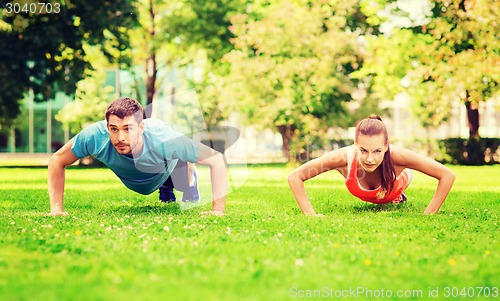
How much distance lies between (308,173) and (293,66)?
69.8 ft

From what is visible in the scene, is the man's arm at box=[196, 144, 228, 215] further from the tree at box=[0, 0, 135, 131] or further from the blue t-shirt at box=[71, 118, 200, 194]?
the tree at box=[0, 0, 135, 131]

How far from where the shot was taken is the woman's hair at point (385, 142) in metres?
8.38

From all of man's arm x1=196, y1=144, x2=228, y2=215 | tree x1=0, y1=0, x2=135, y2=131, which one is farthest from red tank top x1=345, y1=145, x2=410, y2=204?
tree x1=0, y1=0, x2=135, y2=131

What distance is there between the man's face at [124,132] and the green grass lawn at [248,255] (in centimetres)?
101

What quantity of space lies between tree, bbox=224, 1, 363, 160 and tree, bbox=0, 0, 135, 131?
666 centimetres

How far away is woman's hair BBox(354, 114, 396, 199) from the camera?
8.38 m

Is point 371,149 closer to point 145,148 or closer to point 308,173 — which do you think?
point 308,173

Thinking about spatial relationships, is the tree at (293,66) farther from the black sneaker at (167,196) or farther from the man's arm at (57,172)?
the man's arm at (57,172)

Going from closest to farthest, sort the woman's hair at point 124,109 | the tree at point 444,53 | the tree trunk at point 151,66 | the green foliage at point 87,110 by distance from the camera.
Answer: the woman's hair at point 124,109 → the tree at point 444,53 → the green foliage at point 87,110 → the tree trunk at point 151,66

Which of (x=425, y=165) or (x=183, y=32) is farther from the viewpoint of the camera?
(x=183, y=32)

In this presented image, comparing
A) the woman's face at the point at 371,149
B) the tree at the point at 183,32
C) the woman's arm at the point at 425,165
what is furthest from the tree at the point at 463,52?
the woman's face at the point at 371,149

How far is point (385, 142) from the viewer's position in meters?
8.49

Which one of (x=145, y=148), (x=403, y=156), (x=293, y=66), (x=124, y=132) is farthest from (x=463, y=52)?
(x=124, y=132)

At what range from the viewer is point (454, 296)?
13.9 feet
